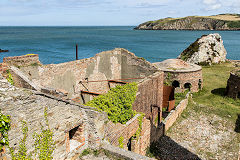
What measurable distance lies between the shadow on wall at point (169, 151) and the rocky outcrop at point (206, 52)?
1342 inches

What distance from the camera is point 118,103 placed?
10711 millimetres

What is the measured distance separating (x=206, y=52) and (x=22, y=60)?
139 feet

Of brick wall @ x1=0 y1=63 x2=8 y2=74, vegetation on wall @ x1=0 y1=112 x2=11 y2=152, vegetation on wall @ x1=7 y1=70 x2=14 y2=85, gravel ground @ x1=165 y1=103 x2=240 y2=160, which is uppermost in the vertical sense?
brick wall @ x1=0 y1=63 x2=8 y2=74

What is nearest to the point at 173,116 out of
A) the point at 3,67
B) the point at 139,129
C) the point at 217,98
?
the point at 139,129

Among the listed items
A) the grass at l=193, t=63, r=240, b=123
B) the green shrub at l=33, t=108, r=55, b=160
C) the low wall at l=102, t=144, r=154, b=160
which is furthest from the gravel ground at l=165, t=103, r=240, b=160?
the green shrub at l=33, t=108, r=55, b=160

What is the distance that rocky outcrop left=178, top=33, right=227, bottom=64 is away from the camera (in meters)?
44.9

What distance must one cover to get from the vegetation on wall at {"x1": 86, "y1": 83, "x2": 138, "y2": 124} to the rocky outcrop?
37341 millimetres

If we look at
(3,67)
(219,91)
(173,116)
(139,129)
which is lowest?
(173,116)

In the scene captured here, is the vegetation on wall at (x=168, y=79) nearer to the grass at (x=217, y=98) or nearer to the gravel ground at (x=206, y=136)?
the grass at (x=217, y=98)

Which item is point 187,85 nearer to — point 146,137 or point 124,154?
point 146,137

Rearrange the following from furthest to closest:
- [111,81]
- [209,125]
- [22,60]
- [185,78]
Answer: [185,78] < [111,81] < [209,125] < [22,60]

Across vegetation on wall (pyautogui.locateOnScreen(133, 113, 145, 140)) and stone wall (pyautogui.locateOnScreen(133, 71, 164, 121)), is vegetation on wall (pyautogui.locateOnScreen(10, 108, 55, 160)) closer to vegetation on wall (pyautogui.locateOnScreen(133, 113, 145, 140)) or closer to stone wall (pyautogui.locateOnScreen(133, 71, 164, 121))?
vegetation on wall (pyautogui.locateOnScreen(133, 113, 145, 140))

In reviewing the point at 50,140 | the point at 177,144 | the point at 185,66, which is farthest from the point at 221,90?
the point at 50,140

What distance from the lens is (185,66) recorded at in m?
27.8
